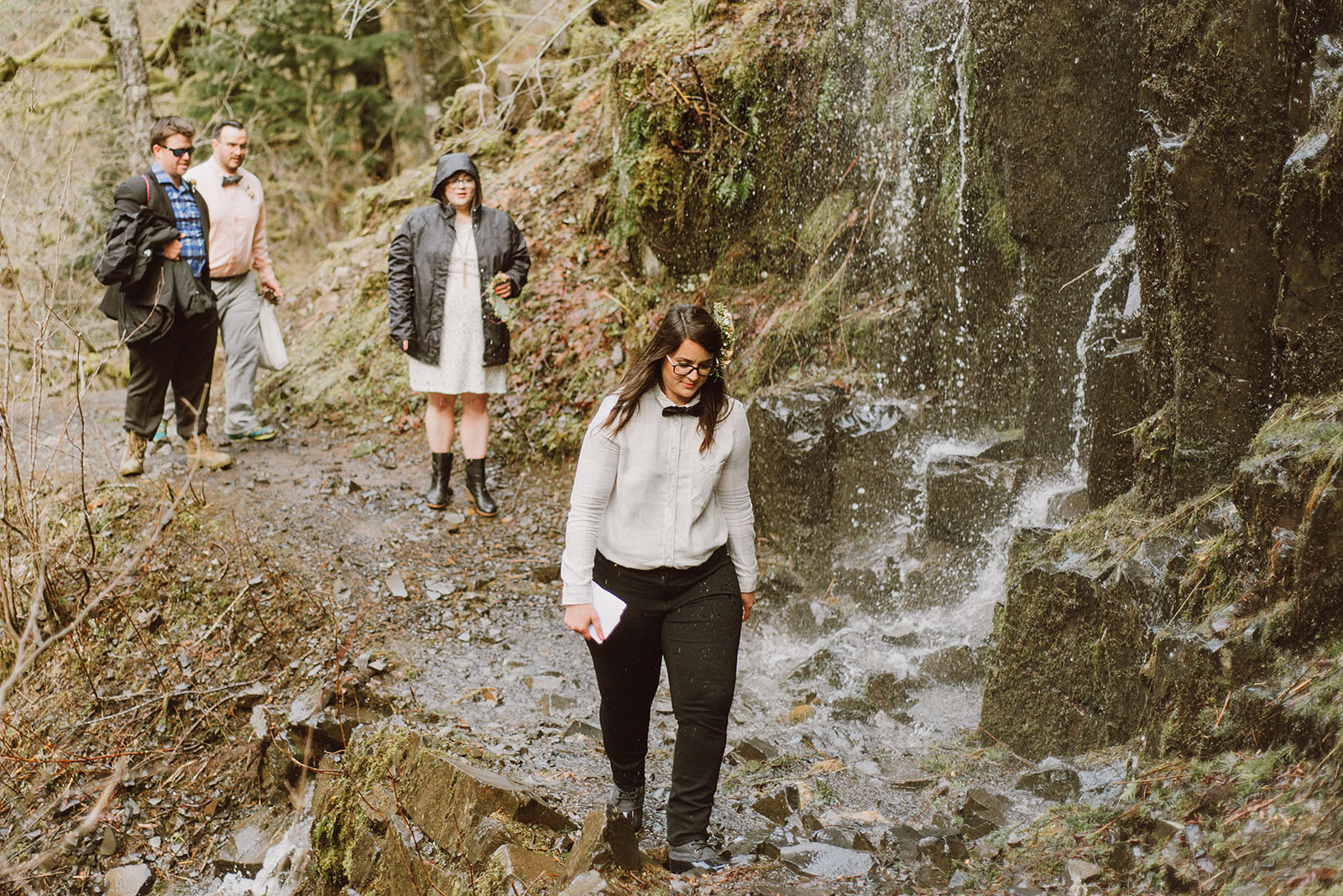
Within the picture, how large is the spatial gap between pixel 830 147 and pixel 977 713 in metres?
4.53

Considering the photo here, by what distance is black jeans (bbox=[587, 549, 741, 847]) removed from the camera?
13.3 ft

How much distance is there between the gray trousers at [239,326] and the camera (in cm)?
852

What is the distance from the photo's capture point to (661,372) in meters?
3.98

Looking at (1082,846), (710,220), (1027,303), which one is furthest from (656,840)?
(710,220)

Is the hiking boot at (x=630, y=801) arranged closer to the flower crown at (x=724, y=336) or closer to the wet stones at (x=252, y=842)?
the flower crown at (x=724, y=336)

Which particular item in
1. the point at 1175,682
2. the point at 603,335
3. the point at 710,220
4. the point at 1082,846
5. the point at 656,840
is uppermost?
the point at 710,220

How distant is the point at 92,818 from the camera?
292cm

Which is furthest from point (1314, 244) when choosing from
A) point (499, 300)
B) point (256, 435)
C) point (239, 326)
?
point (256, 435)

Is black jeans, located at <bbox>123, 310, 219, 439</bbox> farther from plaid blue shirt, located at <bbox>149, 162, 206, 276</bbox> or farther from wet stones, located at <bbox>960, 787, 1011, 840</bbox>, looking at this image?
wet stones, located at <bbox>960, 787, 1011, 840</bbox>

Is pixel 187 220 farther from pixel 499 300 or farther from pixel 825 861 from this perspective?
pixel 825 861

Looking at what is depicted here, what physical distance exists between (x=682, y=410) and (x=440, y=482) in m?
4.67

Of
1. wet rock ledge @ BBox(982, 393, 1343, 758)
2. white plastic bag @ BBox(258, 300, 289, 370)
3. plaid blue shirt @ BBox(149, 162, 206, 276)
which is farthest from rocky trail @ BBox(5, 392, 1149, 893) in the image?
plaid blue shirt @ BBox(149, 162, 206, 276)

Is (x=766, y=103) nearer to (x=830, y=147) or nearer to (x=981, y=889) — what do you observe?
(x=830, y=147)

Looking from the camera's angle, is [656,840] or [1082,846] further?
[656,840]
